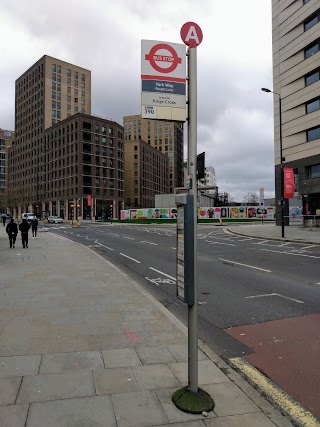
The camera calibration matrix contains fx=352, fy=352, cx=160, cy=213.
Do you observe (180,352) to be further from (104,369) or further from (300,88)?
(300,88)

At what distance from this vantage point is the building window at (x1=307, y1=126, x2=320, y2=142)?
37.1 meters

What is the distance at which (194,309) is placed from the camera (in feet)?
11.1

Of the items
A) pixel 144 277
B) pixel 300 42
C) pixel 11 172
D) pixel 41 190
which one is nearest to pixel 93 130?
pixel 41 190

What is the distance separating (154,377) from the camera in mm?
3902

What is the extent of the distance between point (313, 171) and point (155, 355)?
37.7 m

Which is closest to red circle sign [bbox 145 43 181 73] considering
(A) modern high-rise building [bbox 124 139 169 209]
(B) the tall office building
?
(B) the tall office building

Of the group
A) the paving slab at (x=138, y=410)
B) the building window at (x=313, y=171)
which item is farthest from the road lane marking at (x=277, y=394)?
the building window at (x=313, y=171)

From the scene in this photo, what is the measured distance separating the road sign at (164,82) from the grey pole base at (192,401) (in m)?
2.73

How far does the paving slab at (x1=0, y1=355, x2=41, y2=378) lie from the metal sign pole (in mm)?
1855

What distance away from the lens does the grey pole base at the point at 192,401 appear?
322 cm

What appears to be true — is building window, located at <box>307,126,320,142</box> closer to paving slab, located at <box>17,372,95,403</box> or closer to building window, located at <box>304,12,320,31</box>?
building window, located at <box>304,12,320,31</box>

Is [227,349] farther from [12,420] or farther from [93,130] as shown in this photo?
[93,130]

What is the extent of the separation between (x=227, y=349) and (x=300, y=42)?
42484 millimetres

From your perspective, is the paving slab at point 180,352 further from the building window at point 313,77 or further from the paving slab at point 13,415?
the building window at point 313,77
